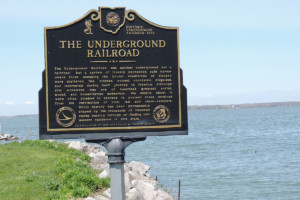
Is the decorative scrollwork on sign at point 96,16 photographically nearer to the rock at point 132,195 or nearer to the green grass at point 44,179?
the green grass at point 44,179

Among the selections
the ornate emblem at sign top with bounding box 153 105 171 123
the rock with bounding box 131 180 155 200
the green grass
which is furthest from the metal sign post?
the rock with bounding box 131 180 155 200

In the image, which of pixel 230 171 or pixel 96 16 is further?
pixel 230 171

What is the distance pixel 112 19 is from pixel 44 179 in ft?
30.1

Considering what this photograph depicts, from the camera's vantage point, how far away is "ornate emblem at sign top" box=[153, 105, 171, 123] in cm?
956

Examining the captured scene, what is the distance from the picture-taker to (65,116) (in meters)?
9.51

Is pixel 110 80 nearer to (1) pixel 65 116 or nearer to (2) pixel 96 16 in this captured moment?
(1) pixel 65 116

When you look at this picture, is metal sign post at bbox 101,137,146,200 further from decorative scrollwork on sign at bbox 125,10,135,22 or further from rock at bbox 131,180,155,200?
rock at bbox 131,180,155,200

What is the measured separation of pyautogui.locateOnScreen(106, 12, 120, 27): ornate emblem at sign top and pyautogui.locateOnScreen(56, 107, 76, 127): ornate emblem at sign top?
1911 mm

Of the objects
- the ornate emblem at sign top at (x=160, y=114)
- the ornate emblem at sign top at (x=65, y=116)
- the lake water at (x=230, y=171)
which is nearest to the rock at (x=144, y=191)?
the ornate emblem at sign top at (x=160, y=114)

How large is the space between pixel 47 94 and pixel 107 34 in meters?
1.70

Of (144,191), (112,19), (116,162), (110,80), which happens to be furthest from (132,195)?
(112,19)

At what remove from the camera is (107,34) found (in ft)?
31.4

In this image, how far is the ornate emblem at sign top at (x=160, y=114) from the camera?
9562 mm

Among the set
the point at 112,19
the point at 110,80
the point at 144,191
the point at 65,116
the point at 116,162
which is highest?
the point at 112,19
